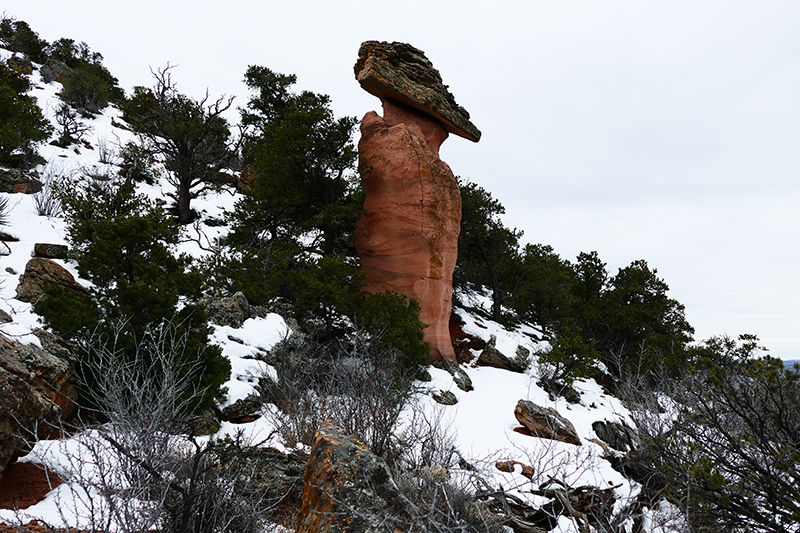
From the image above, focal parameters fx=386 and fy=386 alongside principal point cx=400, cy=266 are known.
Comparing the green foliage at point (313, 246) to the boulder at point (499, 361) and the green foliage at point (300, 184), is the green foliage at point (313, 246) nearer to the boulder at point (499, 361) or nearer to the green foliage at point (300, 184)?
the green foliage at point (300, 184)

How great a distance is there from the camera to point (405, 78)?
1548 centimetres

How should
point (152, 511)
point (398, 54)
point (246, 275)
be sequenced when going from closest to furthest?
point (152, 511) → point (246, 275) → point (398, 54)

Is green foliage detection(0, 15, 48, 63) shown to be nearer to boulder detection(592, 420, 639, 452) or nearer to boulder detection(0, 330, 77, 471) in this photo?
boulder detection(0, 330, 77, 471)

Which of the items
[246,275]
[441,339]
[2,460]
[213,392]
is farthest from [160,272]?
[441,339]

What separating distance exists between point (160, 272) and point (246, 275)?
15.5 feet

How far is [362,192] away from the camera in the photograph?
16.7 metres

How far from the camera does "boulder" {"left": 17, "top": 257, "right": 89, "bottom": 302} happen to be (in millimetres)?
6488

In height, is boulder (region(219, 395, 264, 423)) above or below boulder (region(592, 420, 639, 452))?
below

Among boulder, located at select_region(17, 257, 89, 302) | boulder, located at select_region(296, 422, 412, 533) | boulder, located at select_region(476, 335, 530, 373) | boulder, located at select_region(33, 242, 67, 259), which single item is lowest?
boulder, located at select_region(296, 422, 412, 533)

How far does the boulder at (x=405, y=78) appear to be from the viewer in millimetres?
14898

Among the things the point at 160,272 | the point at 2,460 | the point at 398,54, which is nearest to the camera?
the point at 2,460

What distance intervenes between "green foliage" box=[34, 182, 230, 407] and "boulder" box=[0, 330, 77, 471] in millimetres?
561

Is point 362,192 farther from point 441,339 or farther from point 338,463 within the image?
point 338,463

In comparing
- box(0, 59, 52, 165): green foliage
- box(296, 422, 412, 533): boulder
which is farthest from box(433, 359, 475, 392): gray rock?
box(0, 59, 52, 165): green foliage
